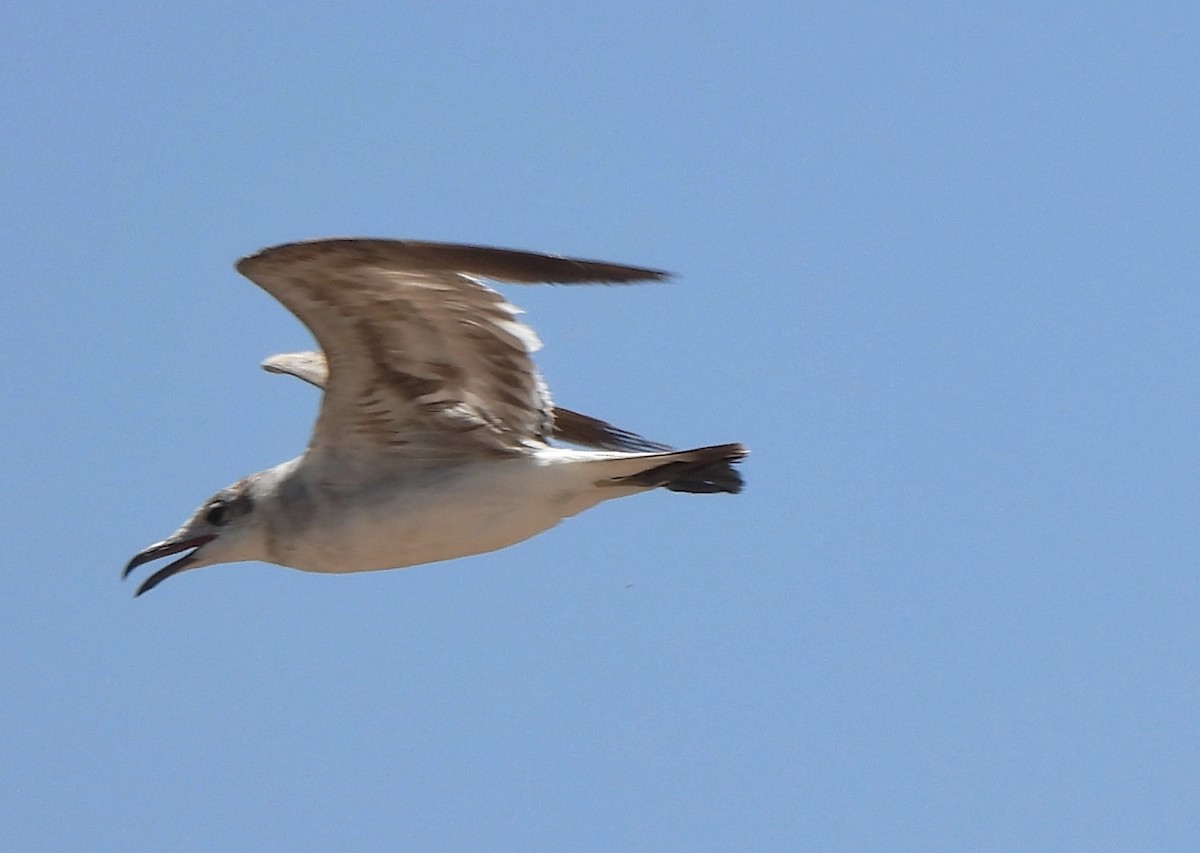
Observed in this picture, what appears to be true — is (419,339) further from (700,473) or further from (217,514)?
(217,514)

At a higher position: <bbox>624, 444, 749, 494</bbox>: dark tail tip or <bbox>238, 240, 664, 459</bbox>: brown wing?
<bbox>238, 240, 664, 459</bbox>: brown wing

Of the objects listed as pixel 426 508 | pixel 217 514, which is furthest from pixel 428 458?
pixel 217 514

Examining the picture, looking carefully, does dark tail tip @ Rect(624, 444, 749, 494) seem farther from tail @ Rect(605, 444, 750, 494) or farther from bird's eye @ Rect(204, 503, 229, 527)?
bird's eye @ Rect(204, 503, 229, 527)

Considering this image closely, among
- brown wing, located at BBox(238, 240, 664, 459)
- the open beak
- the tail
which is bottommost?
the open beak

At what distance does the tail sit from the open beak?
2.47 metres

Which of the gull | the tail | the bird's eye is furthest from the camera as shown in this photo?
the bird's eye

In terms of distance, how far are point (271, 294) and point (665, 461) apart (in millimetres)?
2098

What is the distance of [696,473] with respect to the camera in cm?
1106

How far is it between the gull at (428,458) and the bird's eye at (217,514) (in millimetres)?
82

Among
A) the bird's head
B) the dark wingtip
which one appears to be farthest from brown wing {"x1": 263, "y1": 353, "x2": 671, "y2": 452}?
the dark wingtip

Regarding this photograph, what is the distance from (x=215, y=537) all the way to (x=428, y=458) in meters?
1.34

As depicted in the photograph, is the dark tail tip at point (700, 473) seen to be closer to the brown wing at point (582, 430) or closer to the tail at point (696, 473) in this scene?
the tail at point (696, 473)

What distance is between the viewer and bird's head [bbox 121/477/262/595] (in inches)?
461

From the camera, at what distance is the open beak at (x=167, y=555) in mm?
12039
